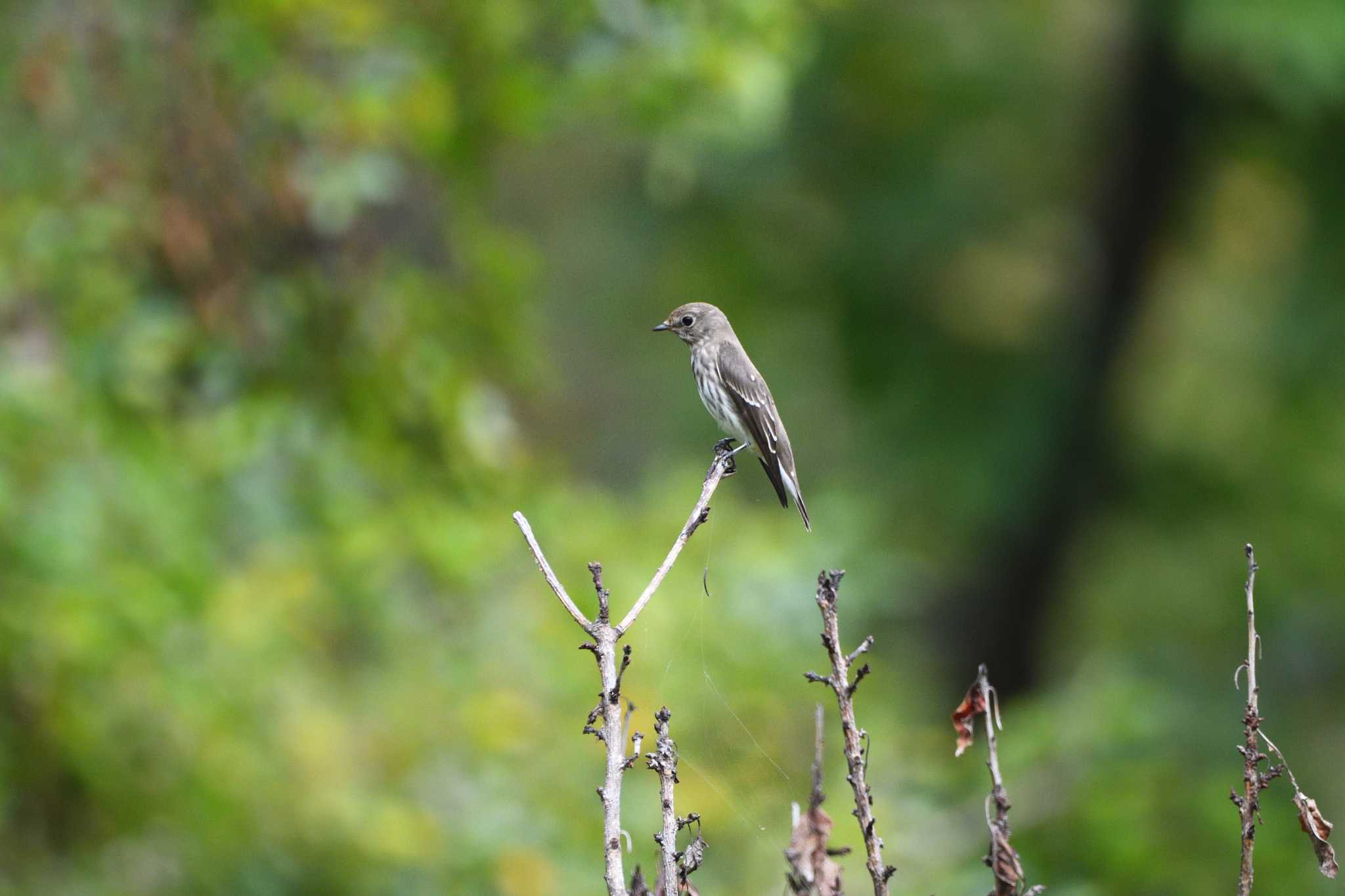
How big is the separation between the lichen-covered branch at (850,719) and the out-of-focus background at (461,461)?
0.61 m

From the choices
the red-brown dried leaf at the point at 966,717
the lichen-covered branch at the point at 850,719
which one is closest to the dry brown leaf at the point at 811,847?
the lichen-covered branch at the point at 850,719

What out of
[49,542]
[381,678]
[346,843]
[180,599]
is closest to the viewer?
[49,542]

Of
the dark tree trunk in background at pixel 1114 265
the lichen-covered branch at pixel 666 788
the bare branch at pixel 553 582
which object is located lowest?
the lichen-covered branch at pixel 666 788

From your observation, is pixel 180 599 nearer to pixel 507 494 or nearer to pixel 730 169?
pixel 507 494

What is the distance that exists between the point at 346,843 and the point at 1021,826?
307cm

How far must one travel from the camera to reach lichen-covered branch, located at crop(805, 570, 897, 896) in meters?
1.68

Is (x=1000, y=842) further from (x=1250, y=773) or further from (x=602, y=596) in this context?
(x=602, y=596)

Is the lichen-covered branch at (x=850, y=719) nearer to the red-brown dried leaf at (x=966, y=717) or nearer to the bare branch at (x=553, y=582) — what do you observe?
the red-brown dried leaf at (x=966, y=717)

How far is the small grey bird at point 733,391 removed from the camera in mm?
3658

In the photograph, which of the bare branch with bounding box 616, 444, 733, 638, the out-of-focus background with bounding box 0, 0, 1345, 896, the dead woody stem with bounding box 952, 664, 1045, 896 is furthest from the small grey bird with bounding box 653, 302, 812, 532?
the dead woody stem with bounding box 952, 664, 1045, 896

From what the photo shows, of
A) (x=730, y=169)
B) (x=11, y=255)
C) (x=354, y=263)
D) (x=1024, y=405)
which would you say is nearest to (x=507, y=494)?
(x=354, y=263)

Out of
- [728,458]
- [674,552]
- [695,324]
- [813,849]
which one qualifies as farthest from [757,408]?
[813,849]

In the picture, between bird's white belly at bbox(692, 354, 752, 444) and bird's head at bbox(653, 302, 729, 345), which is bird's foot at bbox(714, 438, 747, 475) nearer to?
bird's white belly at bbox(692, 354, 752, 444)

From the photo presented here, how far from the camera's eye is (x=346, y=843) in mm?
5832
